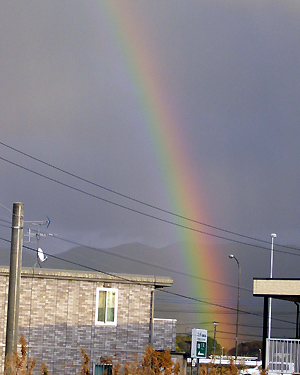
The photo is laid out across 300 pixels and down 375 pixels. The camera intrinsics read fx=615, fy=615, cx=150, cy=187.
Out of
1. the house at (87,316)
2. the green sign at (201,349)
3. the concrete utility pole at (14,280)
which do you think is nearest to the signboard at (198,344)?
the green sign at (201,349)

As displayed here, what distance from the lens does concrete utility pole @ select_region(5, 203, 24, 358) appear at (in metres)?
19.5

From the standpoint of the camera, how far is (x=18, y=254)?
20.4 meters

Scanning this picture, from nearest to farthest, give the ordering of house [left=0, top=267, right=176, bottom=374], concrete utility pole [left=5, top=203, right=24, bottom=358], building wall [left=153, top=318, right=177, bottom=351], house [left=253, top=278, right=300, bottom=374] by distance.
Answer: concrete utility pole [left=5, top=203, right=24, bottom=358] < house [left=253, top=278, right=300, bottom=374] < house [left=0, top=267, right=176, bottom=374] < building wall [left=153, top=318, right=177, bottom=351]

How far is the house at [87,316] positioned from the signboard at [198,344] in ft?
36.9

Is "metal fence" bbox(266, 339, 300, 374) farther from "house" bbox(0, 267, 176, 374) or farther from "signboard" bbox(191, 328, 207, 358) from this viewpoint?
"house" bbox(0, 267, 176, 374)

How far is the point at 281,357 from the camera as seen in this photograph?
79.1ft

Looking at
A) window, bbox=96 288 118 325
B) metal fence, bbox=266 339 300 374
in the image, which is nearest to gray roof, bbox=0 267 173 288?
window, bbox=96 288 118 325

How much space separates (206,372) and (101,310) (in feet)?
84.5

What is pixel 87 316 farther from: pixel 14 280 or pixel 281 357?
pixel 14 280

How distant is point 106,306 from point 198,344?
489 inches

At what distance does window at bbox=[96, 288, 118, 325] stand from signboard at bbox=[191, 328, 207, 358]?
1228 centimetres

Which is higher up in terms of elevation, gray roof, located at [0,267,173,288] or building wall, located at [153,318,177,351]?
gray roof, located at [0,267,173,288]

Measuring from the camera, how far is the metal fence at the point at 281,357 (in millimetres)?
23716

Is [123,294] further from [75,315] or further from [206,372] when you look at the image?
[206,372]
